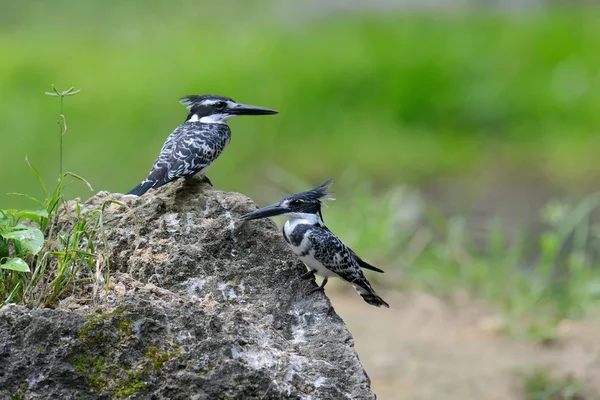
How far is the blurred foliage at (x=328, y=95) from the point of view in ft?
29.5

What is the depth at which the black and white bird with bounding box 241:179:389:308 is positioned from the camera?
3.13 meters

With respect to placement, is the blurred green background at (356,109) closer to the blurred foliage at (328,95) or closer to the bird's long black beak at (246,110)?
the blurred foliage at (328,95)

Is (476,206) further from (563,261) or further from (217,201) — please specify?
(217,201)

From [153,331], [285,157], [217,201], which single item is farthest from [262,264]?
[285,157]

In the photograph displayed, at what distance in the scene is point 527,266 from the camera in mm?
7043

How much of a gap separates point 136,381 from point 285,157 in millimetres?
6940

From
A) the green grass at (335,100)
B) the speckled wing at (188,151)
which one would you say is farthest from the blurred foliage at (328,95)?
the speckled wing at (188,151)

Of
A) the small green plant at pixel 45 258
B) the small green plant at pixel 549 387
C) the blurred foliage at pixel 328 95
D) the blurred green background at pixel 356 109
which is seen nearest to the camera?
the small green plant at pixel 45 258

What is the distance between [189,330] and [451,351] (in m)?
3.23

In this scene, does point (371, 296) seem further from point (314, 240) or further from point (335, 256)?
point (314, 240)

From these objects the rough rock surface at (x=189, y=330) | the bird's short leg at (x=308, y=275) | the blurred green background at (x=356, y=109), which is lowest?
the rough rock surface at (x=189, y=330)

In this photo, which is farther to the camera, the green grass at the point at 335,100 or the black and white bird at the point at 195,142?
the green grass at the point at 335,100

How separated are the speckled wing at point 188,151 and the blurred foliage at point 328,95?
4315 mm

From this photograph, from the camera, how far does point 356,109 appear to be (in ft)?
32.7
